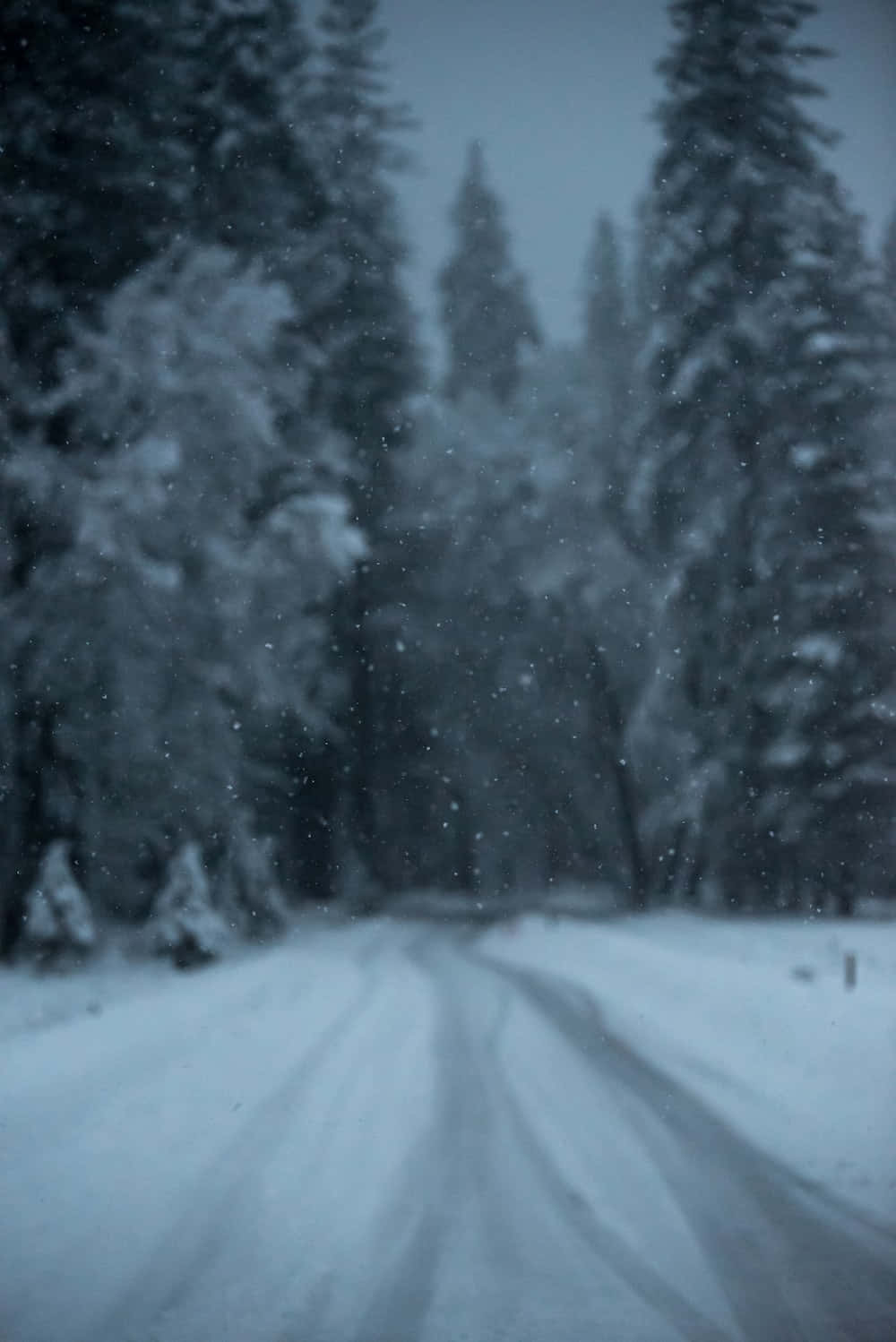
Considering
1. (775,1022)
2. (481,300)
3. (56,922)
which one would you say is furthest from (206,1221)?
(481,300)

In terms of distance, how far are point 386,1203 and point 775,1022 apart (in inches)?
207

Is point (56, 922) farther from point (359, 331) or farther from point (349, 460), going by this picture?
point (359, 331)

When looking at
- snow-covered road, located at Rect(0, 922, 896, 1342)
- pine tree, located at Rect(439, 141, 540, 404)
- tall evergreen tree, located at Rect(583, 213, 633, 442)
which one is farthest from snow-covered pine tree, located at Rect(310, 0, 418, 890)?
snow-covered road, located at Rect(0, 922, 896, 1342)

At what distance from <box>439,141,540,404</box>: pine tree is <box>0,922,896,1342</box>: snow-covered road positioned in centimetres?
660

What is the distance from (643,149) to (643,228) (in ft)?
13.2

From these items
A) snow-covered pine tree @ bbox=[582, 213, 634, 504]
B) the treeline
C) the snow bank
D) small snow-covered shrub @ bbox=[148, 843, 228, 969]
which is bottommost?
the snow bank

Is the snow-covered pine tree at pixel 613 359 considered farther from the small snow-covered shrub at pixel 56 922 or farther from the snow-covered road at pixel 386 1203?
the snow-covered road at pixel 386 1203

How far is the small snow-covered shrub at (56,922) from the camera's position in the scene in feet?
29.1

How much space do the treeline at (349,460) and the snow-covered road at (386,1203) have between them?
107 inches

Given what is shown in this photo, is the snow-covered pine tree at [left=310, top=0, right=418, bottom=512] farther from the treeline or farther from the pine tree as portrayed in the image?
the pine tree

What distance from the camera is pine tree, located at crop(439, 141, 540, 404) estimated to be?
28.9ft

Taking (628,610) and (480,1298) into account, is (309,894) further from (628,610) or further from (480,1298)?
(628,610)

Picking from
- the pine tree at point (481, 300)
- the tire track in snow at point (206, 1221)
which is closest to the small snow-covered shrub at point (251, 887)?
the tire track in snow at point (206, 1221)

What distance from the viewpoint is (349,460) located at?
35.1 ft
